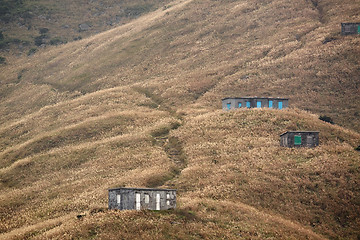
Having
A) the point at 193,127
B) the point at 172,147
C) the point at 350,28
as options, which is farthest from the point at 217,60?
the point at 172,147

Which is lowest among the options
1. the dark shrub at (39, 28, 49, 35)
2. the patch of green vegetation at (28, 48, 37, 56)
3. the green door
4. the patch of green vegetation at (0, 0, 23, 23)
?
the green door

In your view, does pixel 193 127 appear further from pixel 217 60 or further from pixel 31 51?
pixel 31 51

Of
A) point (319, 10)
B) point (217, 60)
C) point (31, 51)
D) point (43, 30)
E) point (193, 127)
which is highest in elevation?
point (319, 10)

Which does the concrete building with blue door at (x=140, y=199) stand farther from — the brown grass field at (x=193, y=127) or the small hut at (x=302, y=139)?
the small hut at (x=302, y=139)

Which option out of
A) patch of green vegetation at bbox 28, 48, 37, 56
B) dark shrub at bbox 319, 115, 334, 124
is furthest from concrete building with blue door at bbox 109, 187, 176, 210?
patch of green vegetation at bbox 28, 48, 37, 56

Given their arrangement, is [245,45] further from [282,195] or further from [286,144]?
[282,195]

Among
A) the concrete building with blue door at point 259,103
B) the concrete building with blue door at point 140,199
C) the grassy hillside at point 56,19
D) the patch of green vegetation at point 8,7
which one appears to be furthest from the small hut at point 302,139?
the patch of green vegetation at point 8,7

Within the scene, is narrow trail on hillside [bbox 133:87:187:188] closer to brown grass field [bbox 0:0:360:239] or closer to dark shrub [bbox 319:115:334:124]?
brown grass field [bbox 0:0:360:239]
